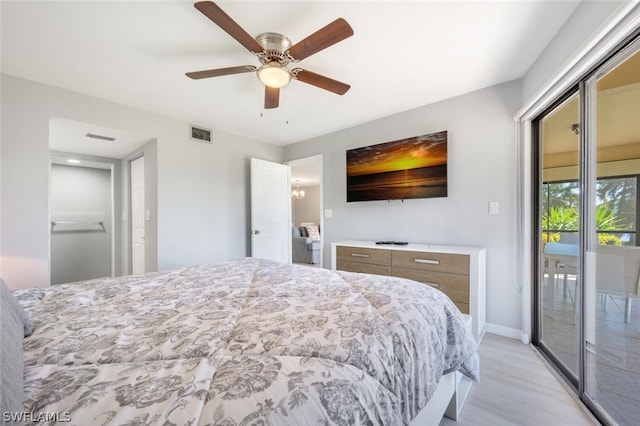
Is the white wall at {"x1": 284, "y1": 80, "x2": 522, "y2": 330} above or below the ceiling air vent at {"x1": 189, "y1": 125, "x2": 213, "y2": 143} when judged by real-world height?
below

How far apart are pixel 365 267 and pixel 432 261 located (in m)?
0.77

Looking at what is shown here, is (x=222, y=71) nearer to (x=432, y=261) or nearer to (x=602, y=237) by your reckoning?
(x=432, y=261)

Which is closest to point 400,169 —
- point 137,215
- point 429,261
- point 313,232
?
point 429,261

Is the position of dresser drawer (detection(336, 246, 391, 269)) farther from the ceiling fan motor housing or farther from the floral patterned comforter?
the ceiling fan motor housing

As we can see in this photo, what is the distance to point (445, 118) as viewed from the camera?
2.83 metres

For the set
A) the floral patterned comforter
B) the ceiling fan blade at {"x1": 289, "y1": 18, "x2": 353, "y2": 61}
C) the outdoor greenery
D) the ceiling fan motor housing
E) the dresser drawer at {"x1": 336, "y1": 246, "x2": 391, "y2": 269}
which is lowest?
the dresser drawer at {"x1": 336, "y1": 246, "x2": 391, "y2": 269}

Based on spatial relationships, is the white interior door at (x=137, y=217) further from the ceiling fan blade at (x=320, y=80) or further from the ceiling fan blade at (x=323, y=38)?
the ceiling fan blade at (x=323, y=38)

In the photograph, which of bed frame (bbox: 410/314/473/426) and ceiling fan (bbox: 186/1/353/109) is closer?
bed frame (bbox: 410/314/473/426)

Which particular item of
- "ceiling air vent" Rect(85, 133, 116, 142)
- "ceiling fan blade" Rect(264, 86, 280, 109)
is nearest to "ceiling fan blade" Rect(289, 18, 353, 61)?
"ceiling fan blade" Rect(264, 86, 280, 109)

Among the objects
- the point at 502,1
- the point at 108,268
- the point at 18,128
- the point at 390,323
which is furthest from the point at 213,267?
the point at 108,268

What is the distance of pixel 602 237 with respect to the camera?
151cm

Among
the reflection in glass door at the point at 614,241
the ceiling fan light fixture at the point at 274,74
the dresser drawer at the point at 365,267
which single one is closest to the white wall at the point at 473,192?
the dresser drawer at the point at 365,267

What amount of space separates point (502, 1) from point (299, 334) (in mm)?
2109

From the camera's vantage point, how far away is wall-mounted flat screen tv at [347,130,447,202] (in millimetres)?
2799
